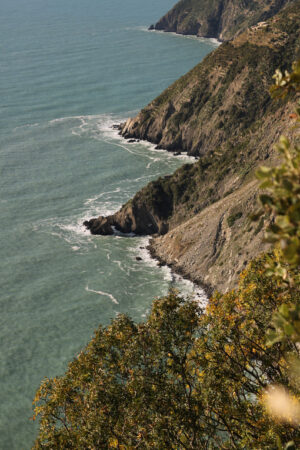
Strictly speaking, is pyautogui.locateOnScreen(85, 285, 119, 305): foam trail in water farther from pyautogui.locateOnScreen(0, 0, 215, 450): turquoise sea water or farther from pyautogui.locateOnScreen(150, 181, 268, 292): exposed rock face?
pyautogui.locateOnScreen(150, 181, 268, 292): exposed rock face

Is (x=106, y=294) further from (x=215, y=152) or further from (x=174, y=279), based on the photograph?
(x=215, y=152)

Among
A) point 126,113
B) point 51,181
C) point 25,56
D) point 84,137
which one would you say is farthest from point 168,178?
point 25,56

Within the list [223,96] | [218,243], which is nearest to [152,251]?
[218,243]

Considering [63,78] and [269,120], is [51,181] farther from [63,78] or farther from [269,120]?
[63,78]

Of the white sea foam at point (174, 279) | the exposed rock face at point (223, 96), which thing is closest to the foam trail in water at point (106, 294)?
the white sea foam at point (174, 279)

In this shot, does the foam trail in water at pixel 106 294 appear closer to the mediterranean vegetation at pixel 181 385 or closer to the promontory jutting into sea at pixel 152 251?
the promontory jutting into sea at pixel 152 251

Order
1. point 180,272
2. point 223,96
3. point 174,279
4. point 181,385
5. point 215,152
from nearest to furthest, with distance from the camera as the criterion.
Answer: point 181,385 < point 174,279 < point 180,272 < point 215,152 < point 223,96
